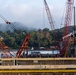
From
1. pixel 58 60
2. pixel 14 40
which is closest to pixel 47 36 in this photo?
pixel 14 40

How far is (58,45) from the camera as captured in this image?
101 m

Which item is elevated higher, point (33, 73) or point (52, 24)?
point (52, 24)

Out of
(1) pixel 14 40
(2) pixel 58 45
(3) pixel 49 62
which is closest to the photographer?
(3) pixel 49 62

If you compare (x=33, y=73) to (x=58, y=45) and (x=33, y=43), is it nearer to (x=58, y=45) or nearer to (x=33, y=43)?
(x=58, y=45)

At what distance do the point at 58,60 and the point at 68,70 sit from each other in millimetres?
6463

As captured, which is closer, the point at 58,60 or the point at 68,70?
the point at 68,70

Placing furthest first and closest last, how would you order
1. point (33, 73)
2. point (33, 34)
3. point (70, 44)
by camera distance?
point (33, 34), point (70, 44), point (33, 73)

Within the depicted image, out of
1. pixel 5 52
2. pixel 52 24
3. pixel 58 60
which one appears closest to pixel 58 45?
pixel 52 24

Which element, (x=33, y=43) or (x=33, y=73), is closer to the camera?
(x=33, y=73)

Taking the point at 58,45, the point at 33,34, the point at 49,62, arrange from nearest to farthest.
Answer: the point at 49,62
the point at 58,45
the point at 33,34

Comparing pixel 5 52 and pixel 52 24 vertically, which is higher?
pixel 52 24

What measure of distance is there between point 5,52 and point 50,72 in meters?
52.9

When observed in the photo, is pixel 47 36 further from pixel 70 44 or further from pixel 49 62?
pixel 49 62

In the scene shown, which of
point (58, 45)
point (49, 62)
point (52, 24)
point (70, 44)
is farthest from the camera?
point (58, 45)
